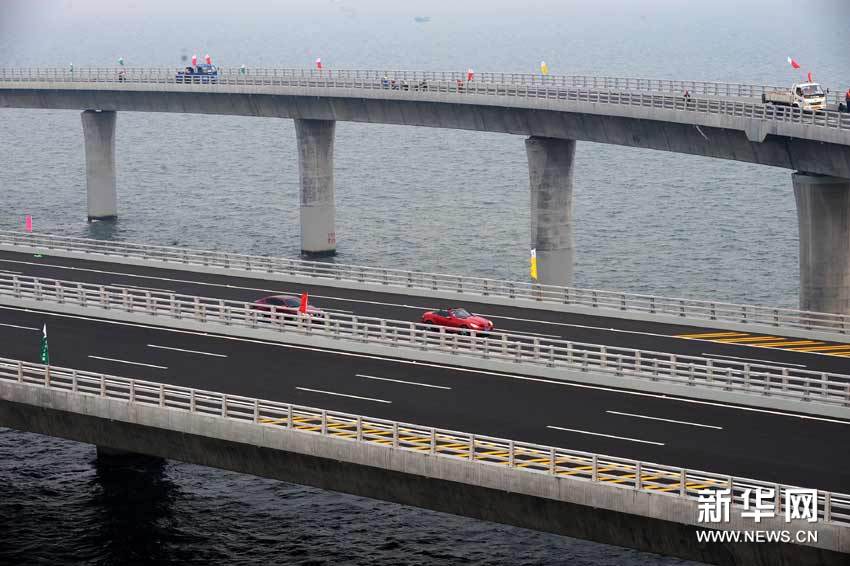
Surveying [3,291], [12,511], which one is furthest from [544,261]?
[12,511]

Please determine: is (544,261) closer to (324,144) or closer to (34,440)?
(324,144)

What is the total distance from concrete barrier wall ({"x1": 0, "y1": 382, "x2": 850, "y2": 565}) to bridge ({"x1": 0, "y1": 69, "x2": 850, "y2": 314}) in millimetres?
39160

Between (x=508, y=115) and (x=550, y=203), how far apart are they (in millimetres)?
7025

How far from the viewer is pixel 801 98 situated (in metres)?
81.3

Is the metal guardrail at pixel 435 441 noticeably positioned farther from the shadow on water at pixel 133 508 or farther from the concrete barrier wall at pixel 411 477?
the shadow on water at pixel 133 508

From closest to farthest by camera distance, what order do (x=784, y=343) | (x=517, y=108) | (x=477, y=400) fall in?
(x=477, y=400), (x=784, y=343), (x=517, y=108)

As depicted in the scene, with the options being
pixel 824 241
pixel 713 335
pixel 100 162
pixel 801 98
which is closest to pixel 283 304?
pixel 713 335

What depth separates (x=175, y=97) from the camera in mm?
125625

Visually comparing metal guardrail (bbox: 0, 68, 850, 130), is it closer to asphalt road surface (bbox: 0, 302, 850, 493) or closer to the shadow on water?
asphalt road surface (bbox: 0, 302, 850, 493)

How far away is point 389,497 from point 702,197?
11584cm

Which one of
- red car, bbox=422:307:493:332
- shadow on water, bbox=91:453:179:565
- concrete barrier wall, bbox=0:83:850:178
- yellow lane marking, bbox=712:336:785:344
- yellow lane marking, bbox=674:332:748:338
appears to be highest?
concrete barrier wall, bbox=0:83:850:178

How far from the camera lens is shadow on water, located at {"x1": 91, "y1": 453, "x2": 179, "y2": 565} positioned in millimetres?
52750

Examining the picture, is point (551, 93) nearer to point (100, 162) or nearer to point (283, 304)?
point (283, 304)

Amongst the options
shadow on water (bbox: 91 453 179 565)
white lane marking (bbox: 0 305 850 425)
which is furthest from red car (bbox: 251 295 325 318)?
shadow on water (bbox: 91 453 179 565)
